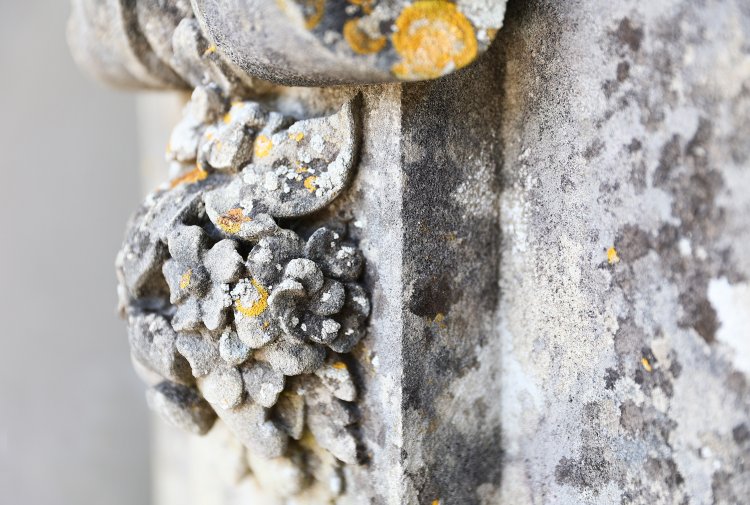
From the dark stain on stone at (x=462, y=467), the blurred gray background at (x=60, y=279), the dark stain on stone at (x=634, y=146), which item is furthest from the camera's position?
the blurred gray background at (x=60, y=279)

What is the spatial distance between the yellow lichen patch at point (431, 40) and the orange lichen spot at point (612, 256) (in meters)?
0.23

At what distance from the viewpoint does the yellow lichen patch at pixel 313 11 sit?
459mm

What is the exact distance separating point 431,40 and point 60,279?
126 cm

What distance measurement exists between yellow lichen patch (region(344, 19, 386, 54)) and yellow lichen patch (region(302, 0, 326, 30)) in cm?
2

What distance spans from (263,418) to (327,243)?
0.20 meters

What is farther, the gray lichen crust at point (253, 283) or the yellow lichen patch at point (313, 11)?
the gray lichen crust at point (253, 283)

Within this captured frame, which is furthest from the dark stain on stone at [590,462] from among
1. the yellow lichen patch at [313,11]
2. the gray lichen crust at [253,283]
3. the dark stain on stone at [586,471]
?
the yellow lichen patch at [313,11]

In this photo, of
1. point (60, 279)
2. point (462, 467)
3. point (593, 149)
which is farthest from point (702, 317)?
point (60, 279)

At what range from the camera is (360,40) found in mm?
477

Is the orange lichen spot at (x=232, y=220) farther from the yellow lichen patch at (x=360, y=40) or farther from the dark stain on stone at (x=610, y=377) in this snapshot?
the dark stain on stone at (x=610, y=377)

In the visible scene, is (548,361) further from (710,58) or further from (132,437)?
(132,437)

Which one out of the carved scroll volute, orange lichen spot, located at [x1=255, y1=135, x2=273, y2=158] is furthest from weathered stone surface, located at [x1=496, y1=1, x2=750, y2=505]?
orange lichen spot, located at [x1=255, y1=135, x2=273, y2=158]

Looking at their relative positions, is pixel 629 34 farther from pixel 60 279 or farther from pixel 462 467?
pixel 60 279

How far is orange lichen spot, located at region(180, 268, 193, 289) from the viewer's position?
63 centimetres
